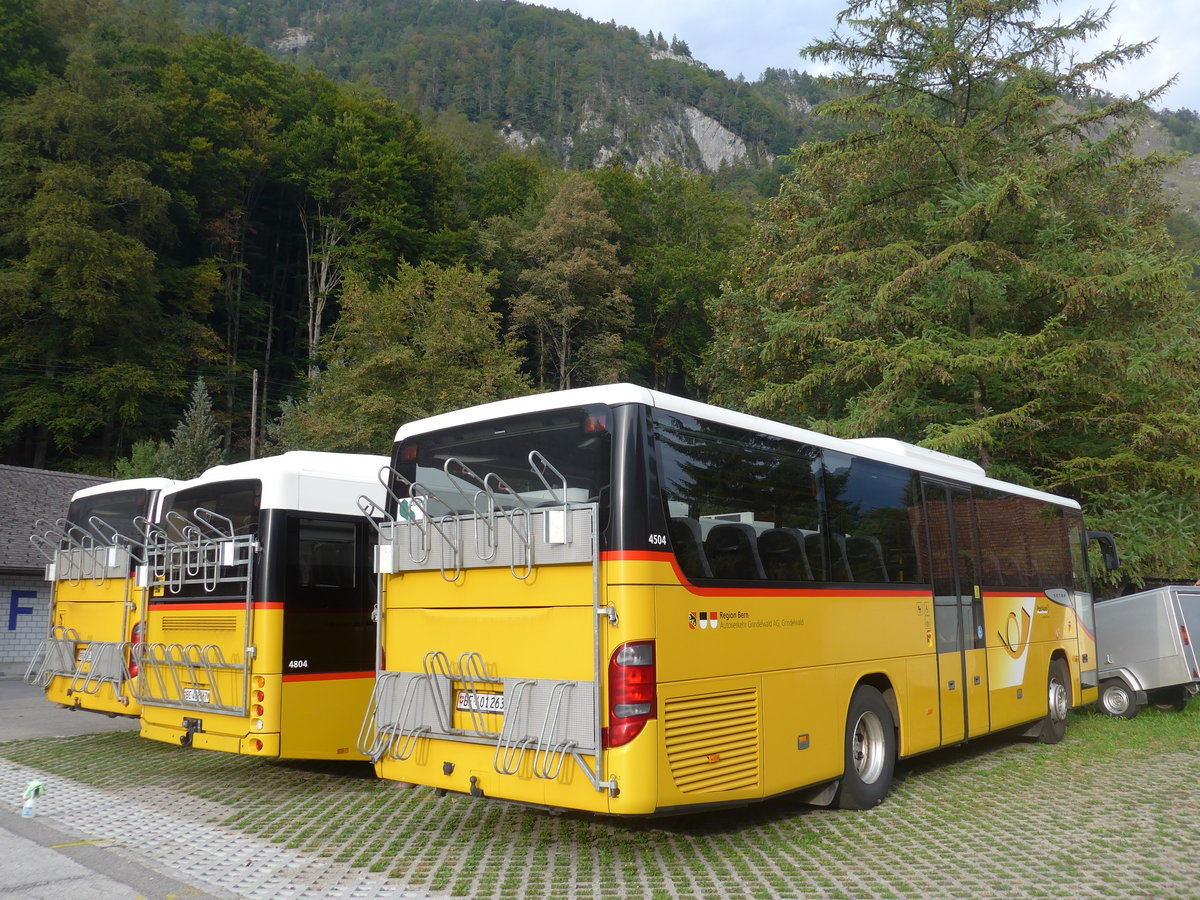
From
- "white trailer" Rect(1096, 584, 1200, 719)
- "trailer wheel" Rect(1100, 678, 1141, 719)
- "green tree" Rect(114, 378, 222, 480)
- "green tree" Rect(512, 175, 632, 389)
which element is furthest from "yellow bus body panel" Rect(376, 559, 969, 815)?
"green tree" Rect(512, 175, 632, 389)

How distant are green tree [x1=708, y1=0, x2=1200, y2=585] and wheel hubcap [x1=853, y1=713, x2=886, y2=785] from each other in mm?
9817

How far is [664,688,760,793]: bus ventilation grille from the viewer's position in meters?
5.92

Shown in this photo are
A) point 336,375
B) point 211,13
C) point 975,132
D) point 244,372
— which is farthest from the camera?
point 211,13

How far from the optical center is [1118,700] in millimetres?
14055

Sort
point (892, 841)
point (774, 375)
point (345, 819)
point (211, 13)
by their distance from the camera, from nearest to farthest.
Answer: point (892, 841) → point (345, 819) → point (774, 375) → point (211, 13)

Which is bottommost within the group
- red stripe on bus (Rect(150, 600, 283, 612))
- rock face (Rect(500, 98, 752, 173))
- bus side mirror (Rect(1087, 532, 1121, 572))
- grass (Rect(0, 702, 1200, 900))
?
grass (Rect(0, 702, 1200, 900))

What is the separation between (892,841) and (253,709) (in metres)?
5.62

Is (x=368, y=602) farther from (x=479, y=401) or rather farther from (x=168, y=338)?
(x=168, y=338)

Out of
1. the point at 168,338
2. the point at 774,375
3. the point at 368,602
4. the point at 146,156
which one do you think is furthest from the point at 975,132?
the point at 146,156

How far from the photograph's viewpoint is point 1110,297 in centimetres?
1791

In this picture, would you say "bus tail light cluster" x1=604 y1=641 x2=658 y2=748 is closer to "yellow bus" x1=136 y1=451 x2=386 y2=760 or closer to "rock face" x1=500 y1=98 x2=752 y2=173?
"yellow bus" x1=136 y1=451 x2=386 y2=760

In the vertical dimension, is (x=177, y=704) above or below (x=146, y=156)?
below

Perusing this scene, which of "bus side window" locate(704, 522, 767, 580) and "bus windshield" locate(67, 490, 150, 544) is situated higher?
"bus windshield" locate(67, 490, 150, 544)

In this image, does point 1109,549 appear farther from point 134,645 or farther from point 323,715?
point 134,645
